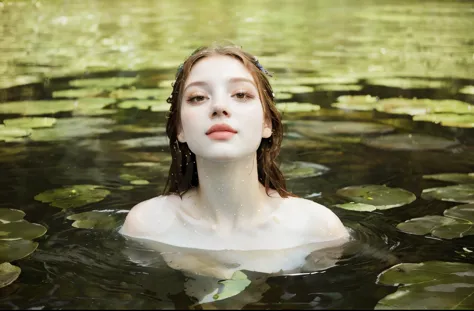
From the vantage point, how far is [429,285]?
236 centimetres

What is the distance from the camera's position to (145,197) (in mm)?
3531

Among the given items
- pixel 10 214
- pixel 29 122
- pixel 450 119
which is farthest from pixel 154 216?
pixel 450 119

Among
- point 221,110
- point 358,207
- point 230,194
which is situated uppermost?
point 221,110

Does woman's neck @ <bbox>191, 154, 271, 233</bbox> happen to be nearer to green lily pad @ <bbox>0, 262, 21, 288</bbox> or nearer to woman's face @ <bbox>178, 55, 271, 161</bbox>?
woman's face @ <bbox>178, 55, 271, 161</bbox>

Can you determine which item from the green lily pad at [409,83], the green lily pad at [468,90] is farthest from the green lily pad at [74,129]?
the green lily pad at [468,90]

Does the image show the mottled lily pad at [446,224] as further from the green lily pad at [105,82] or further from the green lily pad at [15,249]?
the green lily pad at [105,82]

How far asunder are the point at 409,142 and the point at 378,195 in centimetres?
115

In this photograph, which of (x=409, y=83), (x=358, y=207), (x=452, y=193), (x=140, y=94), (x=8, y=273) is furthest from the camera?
(x=409, y=83)

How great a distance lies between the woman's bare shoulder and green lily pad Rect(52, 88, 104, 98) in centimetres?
339

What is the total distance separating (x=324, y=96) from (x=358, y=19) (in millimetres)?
8584

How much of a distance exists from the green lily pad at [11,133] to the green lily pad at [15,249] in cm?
185

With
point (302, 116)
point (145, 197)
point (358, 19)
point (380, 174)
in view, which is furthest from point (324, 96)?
point (358, 19)

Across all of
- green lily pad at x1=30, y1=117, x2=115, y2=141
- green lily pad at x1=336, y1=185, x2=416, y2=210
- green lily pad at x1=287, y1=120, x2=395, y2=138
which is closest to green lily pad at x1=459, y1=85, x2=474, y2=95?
green lily pad at x1=287, y1=120, x2=395, y2=138

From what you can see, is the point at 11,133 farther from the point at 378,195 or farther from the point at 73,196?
the point at 378,195
